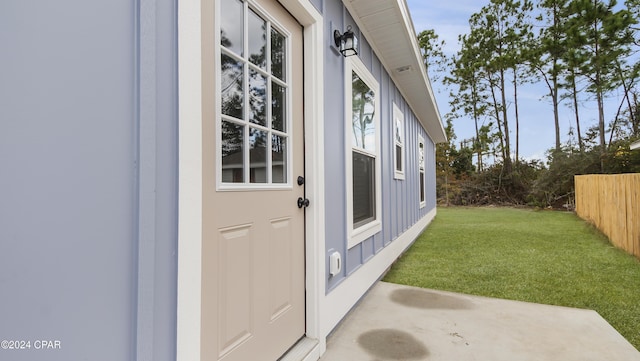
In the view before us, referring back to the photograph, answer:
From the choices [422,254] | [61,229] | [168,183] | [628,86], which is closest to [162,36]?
[168,183]

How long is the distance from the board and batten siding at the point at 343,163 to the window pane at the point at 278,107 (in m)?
0.50

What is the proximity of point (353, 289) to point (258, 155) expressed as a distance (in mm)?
1661

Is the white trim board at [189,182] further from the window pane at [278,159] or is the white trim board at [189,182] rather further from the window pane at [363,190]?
the window pane at [363,190]

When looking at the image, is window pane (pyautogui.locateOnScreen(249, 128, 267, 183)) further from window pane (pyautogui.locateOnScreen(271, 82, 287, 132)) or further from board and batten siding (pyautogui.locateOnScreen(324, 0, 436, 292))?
board and batten siding (pyautogui.locateOnScreen(324, 0, 436, 292))

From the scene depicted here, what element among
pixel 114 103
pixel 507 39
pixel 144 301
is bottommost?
pixel 144 301

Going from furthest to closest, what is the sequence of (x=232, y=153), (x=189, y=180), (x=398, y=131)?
(x=398, y=131), (x=232, y=153), (x=189, y=180)

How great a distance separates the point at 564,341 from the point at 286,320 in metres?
1.92

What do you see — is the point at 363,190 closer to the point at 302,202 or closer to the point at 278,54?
the point at 302,202

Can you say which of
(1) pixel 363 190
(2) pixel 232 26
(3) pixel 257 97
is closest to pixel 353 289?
(1) pixel 363 190

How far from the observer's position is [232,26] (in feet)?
4.99

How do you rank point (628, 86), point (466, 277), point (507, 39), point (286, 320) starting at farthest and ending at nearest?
point (507, 39) < point (628, 86) < point (466, 277) < point (286, 320)

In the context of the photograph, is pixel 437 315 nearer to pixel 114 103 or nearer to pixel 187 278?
pixel 187 278

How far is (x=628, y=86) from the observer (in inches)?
522

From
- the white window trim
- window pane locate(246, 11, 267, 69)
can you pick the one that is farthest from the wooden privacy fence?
window pane locate(246, 11, 267, 69)
